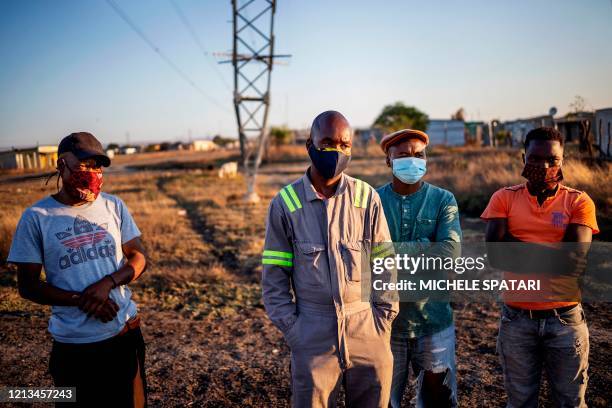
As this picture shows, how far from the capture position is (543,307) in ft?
7.88

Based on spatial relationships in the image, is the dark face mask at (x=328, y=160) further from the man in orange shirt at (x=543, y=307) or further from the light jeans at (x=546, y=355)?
the light jeans at (x=546, y=355)

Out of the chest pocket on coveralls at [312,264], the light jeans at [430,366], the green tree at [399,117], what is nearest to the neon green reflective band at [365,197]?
the chest pocket on coveralls at [312,264]

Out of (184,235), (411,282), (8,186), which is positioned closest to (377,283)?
(411,282)

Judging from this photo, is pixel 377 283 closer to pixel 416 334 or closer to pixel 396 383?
pixel 416 334

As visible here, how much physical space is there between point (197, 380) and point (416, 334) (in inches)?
85.9

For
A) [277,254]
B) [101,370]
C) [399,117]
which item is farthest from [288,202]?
[399,117]

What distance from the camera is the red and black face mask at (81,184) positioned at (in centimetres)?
241

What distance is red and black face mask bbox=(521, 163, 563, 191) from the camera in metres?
2.53

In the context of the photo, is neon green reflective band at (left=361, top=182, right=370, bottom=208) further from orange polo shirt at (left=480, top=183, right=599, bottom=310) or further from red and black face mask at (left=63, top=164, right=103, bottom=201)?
red and black face mask at (left=63, top=164, right=103, bottom=201)

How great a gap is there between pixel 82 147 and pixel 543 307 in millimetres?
2826

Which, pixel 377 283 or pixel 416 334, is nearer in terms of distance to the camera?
pixel 377 283

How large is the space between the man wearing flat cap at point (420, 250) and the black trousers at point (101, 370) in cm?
158

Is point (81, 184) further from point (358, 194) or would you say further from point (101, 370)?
point (358, 194)

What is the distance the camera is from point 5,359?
4.15m
